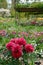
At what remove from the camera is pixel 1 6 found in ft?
101

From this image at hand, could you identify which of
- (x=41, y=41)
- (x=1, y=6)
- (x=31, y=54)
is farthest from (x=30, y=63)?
(x=1, y=6)

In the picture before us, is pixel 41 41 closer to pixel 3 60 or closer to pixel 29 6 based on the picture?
pixel 3 60

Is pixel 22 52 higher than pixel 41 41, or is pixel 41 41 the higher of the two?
pixel 22 52

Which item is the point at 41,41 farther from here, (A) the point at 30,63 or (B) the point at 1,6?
(B) the point at 1,6

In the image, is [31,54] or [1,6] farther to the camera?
[1,6]

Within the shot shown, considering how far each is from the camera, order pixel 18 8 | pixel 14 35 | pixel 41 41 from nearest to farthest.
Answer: pixel 41 41, pixel 14 35, pixel 18 8

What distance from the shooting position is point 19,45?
3.59m

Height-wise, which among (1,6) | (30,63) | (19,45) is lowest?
(1,6)

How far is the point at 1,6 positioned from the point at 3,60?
27283 millimetres

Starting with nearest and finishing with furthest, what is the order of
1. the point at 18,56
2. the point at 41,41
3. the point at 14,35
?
the point at 18,56, the point at 41,41, the point at 14,35

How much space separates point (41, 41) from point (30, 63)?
3689 mm

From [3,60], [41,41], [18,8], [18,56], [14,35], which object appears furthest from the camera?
[18,8]

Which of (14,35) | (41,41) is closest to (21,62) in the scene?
(41,41)

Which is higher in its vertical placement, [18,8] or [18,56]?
[18,56]
